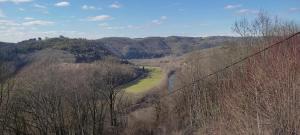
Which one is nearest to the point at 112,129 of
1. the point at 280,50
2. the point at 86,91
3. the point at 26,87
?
the point at 86,91

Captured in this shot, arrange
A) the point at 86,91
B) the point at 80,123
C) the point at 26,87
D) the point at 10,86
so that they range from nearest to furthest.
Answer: the point at 10,86 → the point at 26,87 → the point at 80,123 → the point at 86,91

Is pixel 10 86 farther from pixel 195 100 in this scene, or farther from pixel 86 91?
pixel 195 100

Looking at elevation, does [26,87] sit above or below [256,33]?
below

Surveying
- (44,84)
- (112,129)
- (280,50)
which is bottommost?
(112,129)

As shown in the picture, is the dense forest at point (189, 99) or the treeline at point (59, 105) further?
the treeline at point (59, 105)

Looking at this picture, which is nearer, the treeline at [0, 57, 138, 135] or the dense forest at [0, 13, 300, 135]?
the dense forest at [0, 13, 300, 135]

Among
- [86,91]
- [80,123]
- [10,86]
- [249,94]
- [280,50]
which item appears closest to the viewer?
[280,50]

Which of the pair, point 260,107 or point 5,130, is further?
point 5,130

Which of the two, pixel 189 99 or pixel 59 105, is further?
pixel 189 99
